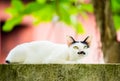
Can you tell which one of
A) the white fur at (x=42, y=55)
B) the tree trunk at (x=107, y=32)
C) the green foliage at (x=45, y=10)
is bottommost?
the white fur at (x=42, y=55)

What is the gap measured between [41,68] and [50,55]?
0.67 ft

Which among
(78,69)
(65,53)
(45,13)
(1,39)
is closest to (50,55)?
(65,53)

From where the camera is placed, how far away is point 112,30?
330cm

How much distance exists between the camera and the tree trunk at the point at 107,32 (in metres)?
3.27

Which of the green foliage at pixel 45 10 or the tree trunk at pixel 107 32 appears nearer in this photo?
the tree trunk at pixel 107 32

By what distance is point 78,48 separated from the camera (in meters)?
2.48

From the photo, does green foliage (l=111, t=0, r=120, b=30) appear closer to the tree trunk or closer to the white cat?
the tree trunk

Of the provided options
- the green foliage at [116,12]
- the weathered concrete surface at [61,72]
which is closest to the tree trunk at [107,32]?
the green foliage at [116,12]

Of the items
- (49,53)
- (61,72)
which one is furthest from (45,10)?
(61,72)

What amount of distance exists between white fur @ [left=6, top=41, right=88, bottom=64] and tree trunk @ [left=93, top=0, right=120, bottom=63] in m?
0.81

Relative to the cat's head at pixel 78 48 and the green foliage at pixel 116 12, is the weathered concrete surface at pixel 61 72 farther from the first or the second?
the green foliage at pixel 116 12

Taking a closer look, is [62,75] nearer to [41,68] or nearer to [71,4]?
[41,68]

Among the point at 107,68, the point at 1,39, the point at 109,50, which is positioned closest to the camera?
the point at 107,68

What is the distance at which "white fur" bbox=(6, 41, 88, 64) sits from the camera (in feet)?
8.04
